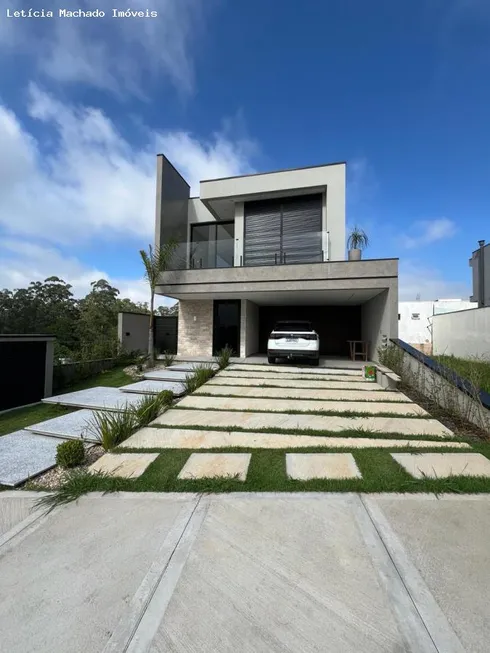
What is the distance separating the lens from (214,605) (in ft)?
5.39

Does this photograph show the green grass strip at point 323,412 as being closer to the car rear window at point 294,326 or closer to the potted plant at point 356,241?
the car rear window at point 294,326

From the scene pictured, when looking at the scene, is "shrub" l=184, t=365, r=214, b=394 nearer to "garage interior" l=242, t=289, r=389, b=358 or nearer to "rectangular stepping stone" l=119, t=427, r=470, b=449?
"rectangular stepping stone" l=119, t=427, r=470, b=449

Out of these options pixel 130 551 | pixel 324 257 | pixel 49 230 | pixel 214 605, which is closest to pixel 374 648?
pixel 214 605

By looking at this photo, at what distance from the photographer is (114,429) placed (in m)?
4.11

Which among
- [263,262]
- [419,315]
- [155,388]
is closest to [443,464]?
[155,388]

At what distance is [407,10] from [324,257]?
21.2ft

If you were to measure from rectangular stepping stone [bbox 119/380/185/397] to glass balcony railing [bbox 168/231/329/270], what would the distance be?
538 cm

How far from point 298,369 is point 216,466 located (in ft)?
22.4

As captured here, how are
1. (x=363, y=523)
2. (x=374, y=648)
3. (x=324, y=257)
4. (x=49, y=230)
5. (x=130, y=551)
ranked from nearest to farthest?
(x=374, y=648) < (x=130, y=551) < (x=363, y=523) < (x=324, y=257) < (x=49, y=230)

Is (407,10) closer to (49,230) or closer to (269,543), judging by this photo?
(269,543)

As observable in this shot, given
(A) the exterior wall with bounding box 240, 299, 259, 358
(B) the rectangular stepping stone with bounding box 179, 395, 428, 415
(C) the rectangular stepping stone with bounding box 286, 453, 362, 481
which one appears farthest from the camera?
(A) the exterior wall with bounding box 240, 299, 259, 358

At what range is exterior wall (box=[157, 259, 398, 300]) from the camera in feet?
31.9

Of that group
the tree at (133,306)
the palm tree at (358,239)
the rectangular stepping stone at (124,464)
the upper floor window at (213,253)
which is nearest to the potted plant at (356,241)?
the palm tree at (358,239)

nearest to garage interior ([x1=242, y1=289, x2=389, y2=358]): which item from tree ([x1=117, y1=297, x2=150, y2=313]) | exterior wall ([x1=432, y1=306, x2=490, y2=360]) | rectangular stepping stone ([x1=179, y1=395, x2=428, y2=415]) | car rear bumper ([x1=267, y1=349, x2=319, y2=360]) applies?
car rear bumper ([x1=267, y1=349, x2=319, y2=360])
